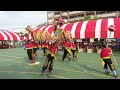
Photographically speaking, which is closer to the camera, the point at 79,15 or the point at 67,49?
the point at 67,49

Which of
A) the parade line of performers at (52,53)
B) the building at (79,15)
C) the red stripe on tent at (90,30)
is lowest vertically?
the parade line of performers at (52,53)

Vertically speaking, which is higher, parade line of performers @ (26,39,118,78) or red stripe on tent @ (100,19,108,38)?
red stripe on tent @ (100,19,108,38)

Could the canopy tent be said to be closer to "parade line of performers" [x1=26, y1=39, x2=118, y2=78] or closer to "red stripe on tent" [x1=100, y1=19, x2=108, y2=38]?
"red stripe on tent" [x1=100, y1=19, x2=108, y2=38]

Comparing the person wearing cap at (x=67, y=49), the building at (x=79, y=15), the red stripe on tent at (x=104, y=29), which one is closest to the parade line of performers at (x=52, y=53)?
the person wearing cap at (x=67, y=49)

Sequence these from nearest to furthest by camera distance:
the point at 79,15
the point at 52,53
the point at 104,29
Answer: the point at 52,53, the point at 104,29, the point at 79,15

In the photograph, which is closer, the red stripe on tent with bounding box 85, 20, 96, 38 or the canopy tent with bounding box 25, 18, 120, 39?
the canopy tent with bounding box 25, 18, 120, 39

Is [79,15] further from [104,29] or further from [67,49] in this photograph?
[67,49]

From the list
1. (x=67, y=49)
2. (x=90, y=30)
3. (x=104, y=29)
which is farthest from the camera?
(x=90, y=30)

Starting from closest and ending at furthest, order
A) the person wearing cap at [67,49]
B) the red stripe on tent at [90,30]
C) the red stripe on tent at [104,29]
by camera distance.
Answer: the person wearing cap at [67,49] < the red stripe on tent at [104,29] < the red stripe on tent at [90,30]

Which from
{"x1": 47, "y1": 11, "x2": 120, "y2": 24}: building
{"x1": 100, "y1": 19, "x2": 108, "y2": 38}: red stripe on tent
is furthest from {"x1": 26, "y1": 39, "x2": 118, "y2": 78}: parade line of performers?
{"x1": 47, "y1": 11, "x2": 120, "y2": 24}: building

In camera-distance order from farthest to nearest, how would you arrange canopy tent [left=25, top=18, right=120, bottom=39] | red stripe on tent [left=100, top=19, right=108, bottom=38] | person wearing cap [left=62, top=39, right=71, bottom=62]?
red stripe on tent [left=100, top=19, right=108, bottom=38]
canopy tent [left=25, top=18, right=120, bottom=39]
person wearing cap [left=62, top=39, right=71, bottom=62]

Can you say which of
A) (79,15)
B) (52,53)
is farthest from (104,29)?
(79,15)

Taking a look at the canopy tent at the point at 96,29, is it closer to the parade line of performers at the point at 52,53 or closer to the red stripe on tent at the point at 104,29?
the red stripe on tent at the point at 104,29
